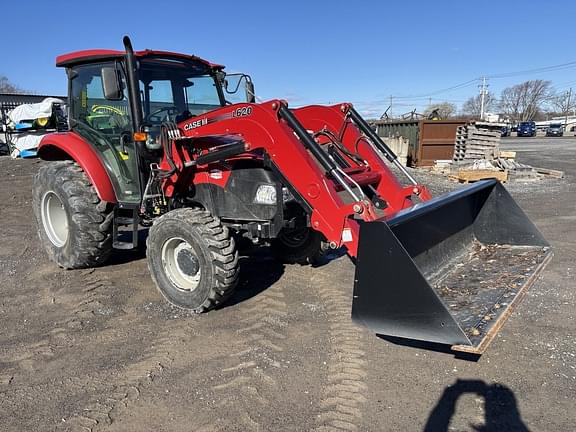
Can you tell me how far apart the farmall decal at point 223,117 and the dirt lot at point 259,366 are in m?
1.71

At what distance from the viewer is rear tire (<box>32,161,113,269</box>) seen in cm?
511

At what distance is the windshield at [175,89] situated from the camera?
4.75 m

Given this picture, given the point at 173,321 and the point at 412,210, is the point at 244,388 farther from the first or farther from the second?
the point at 412,210

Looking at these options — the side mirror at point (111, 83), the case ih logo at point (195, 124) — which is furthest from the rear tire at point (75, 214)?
the case ih logo at point (195, 124)

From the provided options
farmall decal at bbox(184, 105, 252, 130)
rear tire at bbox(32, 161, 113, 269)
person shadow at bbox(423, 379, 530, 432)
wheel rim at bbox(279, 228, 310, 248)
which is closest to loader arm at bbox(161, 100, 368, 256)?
farmall decal at bbox(184, 105, 252, 130)

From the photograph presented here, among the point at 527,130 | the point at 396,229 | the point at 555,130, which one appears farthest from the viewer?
the point at 527,130

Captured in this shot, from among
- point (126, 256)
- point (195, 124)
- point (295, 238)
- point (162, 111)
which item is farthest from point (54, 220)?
point (295, 238)

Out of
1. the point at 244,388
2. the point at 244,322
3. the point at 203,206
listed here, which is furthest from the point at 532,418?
the point at 203,206

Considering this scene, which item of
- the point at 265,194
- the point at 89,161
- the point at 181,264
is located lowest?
the point at 181,264

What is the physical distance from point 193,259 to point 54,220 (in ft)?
8.76

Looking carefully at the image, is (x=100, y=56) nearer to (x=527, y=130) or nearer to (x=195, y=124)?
(x=195, y=124)

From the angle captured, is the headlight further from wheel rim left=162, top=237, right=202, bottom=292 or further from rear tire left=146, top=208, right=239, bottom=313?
wheel rim left=162, top=237, right=202, bottom=292

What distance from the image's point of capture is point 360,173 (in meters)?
4.41

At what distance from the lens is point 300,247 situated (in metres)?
5.56
